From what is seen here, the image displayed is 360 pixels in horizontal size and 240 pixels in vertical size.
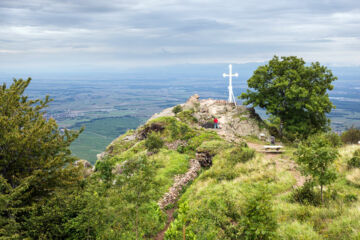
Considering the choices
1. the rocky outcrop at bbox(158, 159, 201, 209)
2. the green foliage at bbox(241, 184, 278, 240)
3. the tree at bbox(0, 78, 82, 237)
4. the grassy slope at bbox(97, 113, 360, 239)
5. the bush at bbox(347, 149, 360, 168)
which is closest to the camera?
the green foliage at bbox(241, 184, 278, 240)

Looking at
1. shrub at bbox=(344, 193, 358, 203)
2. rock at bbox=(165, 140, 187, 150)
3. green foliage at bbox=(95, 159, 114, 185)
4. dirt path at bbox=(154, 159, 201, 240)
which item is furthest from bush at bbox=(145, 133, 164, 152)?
shrub at bbox=(344, 193, 358, 203)

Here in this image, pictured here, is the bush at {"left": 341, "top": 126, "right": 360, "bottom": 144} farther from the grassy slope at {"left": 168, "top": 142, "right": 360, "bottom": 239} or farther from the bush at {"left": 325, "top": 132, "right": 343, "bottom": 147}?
the grassy slope at {"left": 168, "top": 142, "right": 360, "bottom": 239}

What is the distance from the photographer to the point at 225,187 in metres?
15.2

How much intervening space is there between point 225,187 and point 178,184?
17.2ft

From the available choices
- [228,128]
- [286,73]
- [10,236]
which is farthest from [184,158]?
[286,73]

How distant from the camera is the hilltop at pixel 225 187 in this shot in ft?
30.7

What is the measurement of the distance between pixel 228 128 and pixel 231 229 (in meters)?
25.7

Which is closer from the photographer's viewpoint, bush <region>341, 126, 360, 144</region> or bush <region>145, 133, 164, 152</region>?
bush <region>145, 133, 164, 152</region>

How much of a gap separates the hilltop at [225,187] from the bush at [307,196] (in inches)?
7.7

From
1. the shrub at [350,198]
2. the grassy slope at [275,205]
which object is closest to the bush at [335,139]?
the grassy slope at [275,205]

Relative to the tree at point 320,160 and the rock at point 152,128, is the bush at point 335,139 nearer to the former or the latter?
the tree at point 320,160

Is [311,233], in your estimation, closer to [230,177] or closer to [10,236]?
[230,177]

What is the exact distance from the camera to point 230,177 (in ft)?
57.8

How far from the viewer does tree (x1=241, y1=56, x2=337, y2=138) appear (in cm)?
3066
